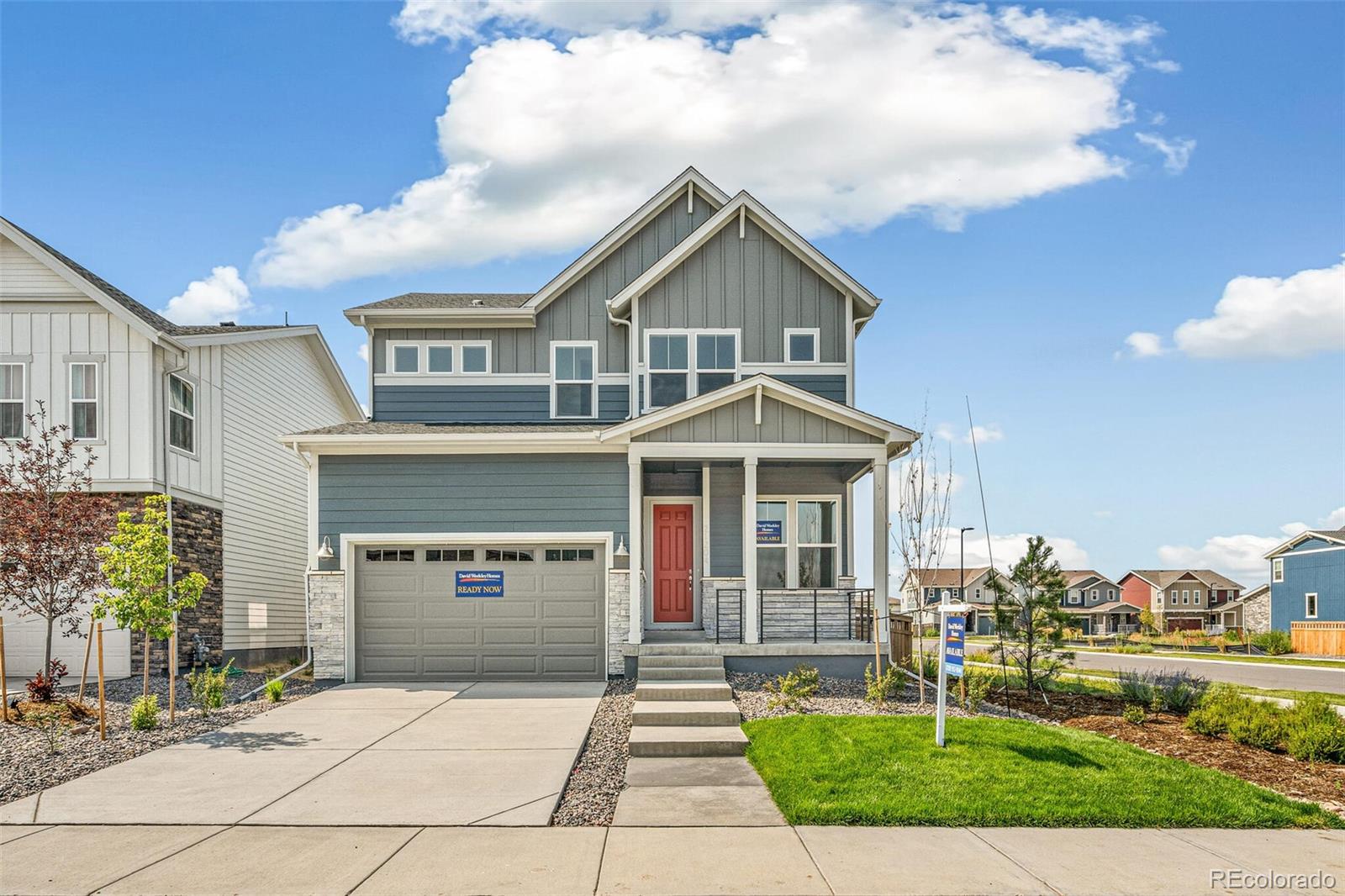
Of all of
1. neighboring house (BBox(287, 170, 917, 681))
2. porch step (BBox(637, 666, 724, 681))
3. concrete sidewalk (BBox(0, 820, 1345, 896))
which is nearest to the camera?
concrete sidewalk (BBox(0, 820, 1345, 896))

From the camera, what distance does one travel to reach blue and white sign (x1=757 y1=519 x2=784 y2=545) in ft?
58.7

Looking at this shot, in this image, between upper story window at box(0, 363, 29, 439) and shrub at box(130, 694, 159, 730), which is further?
upper story window at box(0, 363, 29, 439)

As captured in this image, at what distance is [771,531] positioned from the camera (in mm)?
17938

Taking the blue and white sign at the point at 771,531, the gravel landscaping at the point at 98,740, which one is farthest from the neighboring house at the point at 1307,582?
the gravel landscaping at the point at 98,740

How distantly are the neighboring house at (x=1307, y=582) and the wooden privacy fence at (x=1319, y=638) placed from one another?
0.03m

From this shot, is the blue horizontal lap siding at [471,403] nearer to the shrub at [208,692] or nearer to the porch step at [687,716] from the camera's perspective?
the shrub at [208,692]

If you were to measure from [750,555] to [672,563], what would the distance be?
2672 millimetres

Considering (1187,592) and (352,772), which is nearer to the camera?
(352,772)

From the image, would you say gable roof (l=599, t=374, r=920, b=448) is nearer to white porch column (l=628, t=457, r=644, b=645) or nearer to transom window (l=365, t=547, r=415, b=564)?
white porch column (l=628, t=457, r=644, b=645)

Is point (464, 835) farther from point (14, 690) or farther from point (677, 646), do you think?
point (14, 690)

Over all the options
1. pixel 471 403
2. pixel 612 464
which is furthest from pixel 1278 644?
pixel 471 403

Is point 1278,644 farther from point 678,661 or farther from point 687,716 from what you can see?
point 687,716

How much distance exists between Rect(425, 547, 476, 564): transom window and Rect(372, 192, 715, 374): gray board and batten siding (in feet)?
13.1

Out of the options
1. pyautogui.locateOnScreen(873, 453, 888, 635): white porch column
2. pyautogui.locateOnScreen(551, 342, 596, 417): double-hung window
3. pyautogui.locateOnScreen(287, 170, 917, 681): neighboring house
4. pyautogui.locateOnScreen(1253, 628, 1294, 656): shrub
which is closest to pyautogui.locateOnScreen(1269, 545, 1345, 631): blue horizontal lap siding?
pyautogui.locateOnScreen(1253, 628, 1294, 656): shrub
